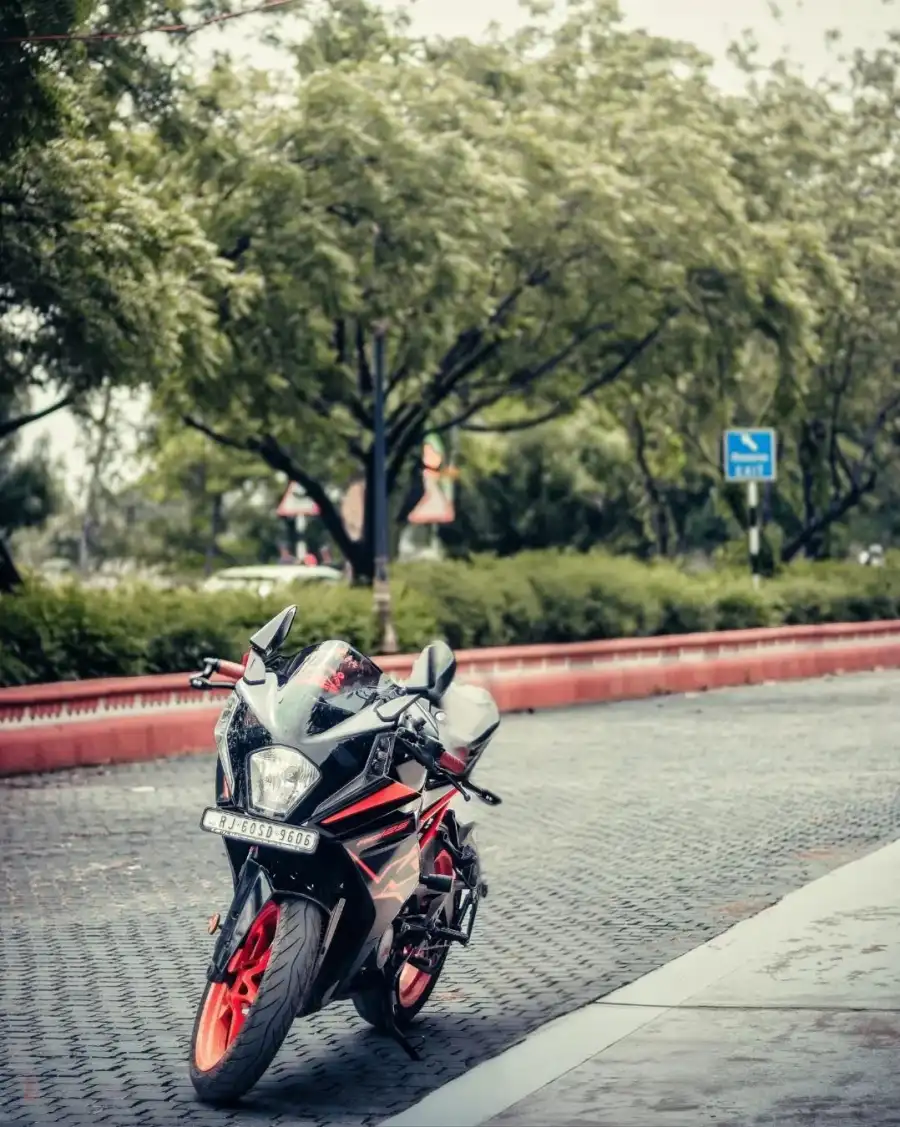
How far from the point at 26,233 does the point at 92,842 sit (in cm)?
888

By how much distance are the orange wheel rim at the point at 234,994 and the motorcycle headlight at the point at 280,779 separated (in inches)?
10.9

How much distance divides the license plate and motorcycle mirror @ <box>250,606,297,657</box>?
59 centimetres

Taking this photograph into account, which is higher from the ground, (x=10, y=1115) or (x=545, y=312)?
(x=545, y=312)

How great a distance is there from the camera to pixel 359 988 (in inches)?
279

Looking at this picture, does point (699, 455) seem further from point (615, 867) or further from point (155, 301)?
point (615, 867)

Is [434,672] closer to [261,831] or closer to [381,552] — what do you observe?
[261,831]

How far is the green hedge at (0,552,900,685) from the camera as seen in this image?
69.2 feet

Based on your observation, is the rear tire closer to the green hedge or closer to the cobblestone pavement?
the cobblestone pavement

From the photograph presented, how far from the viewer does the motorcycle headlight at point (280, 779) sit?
656 cm

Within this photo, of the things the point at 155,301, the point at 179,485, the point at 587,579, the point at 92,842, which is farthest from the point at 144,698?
the point at 179,485

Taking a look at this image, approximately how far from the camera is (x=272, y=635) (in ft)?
23.4

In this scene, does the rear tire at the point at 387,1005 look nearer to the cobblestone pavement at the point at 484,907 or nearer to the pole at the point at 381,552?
the cobblestone pavement at the point at 484,907

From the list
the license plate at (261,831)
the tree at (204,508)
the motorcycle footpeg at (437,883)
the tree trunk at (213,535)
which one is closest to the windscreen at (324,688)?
the license plate at (261,831)

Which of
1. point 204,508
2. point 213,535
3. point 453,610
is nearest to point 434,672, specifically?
point 453,610
